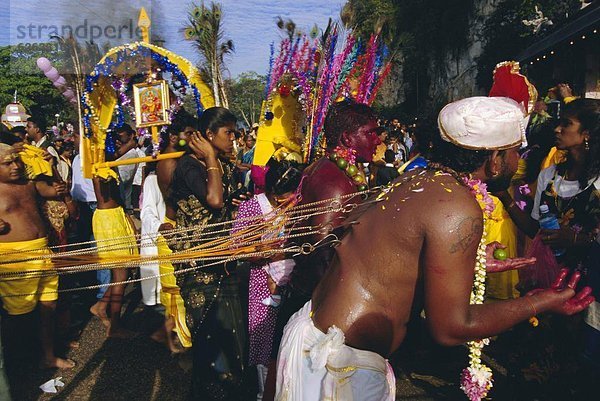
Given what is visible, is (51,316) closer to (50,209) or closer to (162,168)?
(50,209)

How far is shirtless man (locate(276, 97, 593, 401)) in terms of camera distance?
1.75 meters

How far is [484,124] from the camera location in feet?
6.01

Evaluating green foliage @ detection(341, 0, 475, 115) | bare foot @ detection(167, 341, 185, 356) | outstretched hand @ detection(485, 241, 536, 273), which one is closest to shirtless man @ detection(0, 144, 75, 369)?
bare foot @ detection(167, 341, 185, 356)

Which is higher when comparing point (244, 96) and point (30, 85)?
point (30, 85)

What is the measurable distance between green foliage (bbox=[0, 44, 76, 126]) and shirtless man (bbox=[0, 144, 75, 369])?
31.5 m

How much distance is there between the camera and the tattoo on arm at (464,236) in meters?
1.71

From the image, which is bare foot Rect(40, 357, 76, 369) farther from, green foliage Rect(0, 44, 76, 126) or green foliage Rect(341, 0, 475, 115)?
green foliage Rect(0, 44, 76, 126)

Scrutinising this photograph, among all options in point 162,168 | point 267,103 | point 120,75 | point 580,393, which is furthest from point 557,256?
point 120,75

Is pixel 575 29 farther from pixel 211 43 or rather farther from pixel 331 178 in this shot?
pixel 331 178

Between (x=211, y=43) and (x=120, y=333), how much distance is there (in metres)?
2.99

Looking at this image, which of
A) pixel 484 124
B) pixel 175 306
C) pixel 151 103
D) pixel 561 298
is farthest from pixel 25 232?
pixel 561 298

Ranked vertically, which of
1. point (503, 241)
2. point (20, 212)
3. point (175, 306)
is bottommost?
point (175, 306)

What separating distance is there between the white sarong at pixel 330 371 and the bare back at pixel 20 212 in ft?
9.78

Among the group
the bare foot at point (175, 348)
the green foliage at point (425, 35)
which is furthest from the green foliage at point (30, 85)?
the bare foot at point (175, 348)
